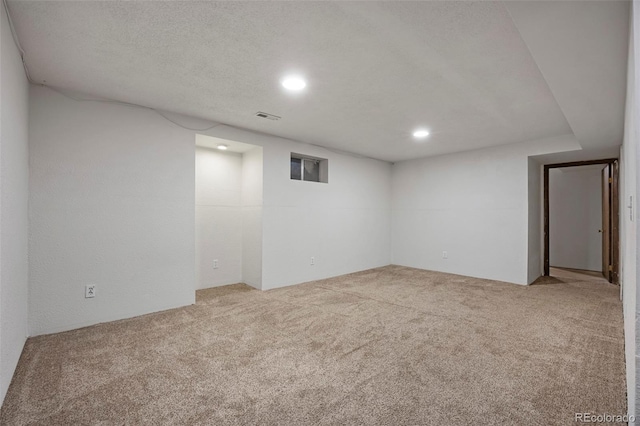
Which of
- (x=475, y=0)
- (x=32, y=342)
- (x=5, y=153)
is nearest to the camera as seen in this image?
(x=475, y=0)

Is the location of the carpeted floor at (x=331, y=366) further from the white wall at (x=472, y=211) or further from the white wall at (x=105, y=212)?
the white wall at (x=472, y=211)

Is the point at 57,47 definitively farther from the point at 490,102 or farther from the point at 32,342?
the point at 490,102

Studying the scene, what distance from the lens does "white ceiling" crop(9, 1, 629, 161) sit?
1.71 meters

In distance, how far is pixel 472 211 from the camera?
5.42 metres

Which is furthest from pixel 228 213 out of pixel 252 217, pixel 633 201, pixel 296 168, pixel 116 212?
pixel 633 201

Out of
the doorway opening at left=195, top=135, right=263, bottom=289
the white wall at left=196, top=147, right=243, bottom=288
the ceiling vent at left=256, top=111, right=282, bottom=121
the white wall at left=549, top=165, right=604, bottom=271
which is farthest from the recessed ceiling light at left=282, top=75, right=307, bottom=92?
the white wall at left=549, top=165, right=604, bottom=271

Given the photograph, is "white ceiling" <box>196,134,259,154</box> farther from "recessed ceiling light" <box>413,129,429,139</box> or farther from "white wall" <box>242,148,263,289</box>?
"recessed ceiling light" <box>413,129,429,139</box>

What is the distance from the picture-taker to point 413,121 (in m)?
3.75

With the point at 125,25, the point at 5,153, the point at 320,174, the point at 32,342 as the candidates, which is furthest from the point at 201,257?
the point at 125,25

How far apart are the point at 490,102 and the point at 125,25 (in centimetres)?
321

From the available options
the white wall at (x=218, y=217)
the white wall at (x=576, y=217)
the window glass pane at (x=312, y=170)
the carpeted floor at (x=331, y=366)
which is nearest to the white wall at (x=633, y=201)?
the carpeted floor at (x=331, y=366)

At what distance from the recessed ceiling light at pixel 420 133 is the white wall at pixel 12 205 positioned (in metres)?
4.01

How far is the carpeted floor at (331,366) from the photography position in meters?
1.70

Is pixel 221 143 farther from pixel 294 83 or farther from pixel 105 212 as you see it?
pixel 294 83
